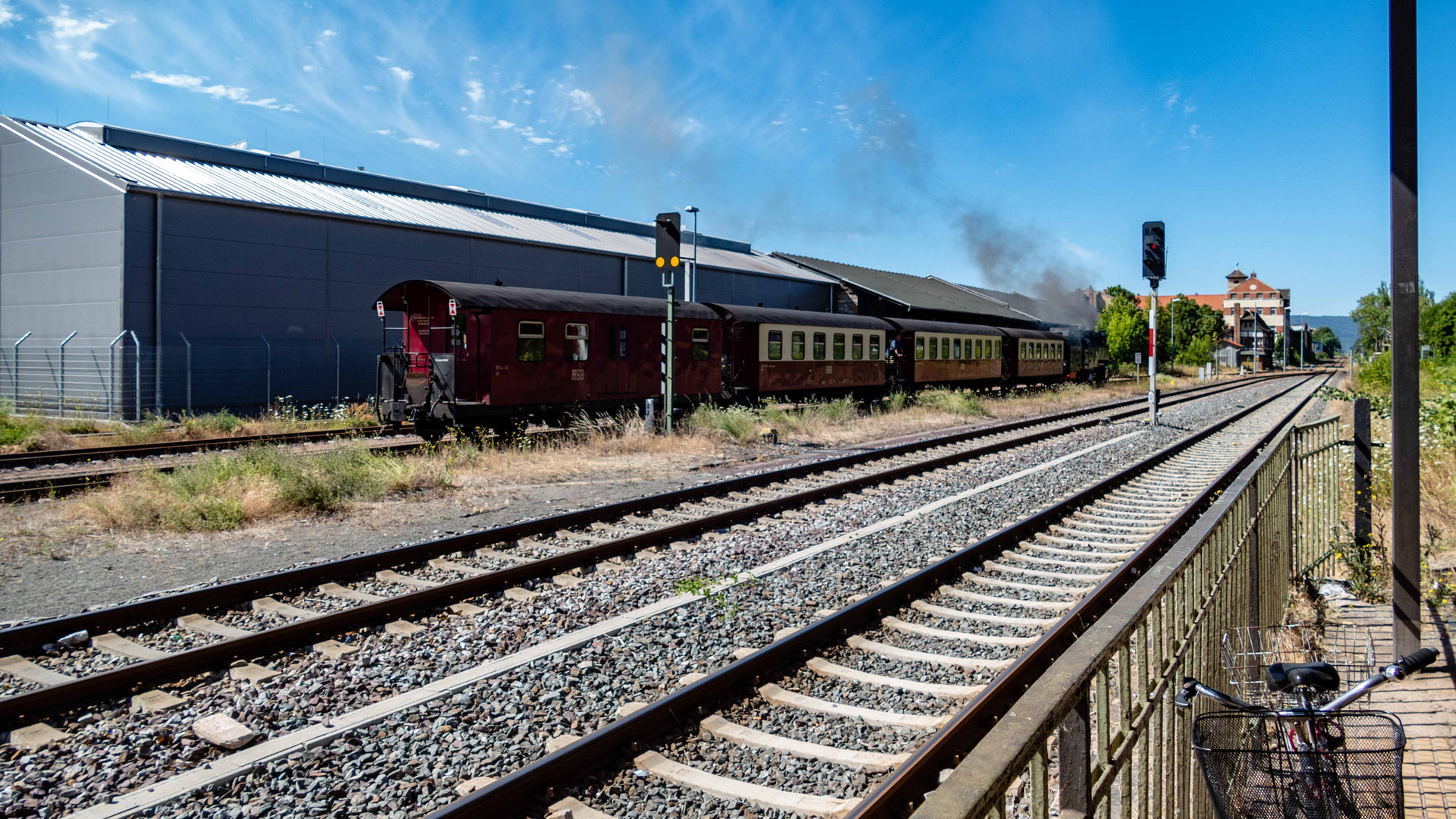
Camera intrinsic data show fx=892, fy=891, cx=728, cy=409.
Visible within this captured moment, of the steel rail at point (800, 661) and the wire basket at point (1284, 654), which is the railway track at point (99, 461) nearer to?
the steel rail at point (800, 661)

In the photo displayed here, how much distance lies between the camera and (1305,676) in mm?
2641

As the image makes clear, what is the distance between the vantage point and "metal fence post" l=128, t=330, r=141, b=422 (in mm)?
19906

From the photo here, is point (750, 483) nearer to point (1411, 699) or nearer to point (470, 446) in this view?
point (470, 446)

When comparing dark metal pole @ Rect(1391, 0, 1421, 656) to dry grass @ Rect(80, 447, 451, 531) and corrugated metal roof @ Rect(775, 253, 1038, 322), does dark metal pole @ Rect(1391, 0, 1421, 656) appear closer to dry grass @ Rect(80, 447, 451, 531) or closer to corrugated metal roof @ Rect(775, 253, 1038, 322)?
dry grass @ Rect(80, 447, 451, 531)

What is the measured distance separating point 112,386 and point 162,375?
1.04 m

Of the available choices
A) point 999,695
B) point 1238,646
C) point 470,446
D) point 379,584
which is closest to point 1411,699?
point 1238,646

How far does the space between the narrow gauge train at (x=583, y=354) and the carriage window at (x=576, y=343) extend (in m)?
0.02

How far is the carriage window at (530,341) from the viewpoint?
602 inches

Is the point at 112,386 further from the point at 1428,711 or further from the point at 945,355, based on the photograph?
the point at 1428,711

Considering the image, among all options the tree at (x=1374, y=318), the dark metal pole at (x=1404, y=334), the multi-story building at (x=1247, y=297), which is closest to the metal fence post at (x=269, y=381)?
the dark metal pole at (x=1404, y=334)

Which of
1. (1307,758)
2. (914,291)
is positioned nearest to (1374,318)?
(914,291)

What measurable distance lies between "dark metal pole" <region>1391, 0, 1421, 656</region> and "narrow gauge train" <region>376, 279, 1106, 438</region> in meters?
12.3

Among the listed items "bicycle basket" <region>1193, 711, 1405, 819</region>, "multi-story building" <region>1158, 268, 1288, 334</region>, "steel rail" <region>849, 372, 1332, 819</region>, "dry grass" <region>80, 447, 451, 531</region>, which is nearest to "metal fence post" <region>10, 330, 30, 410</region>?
"dry grass" <region>80, 447, 451, 531</region>

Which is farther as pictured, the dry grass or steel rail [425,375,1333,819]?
the dry grass
